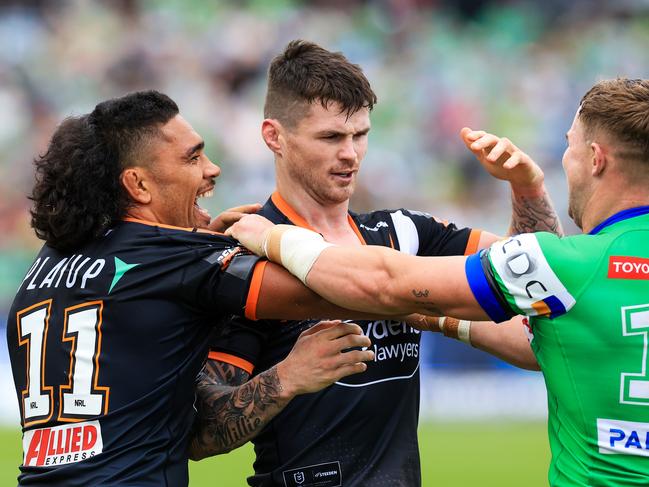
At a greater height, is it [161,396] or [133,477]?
[161,396]

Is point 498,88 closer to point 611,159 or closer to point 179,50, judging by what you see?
point 179,50

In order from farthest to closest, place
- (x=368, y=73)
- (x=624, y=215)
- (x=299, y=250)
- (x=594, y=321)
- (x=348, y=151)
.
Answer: (x=368, y=73) → (x=348, y=151) → (x=299, y=250) → (x=624, y=215) → (x=594, y=321)

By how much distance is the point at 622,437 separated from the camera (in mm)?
3631

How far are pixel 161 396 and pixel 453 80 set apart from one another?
52.6 ft

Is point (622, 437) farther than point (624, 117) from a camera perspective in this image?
No

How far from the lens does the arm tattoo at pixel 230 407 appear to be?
422cm

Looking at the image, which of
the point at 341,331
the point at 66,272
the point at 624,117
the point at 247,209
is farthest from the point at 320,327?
the point at 624,117

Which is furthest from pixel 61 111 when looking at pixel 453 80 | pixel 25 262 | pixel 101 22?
pixel 453 80

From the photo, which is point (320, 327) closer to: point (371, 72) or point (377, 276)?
point (377, 276)

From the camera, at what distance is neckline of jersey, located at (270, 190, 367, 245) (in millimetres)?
4828

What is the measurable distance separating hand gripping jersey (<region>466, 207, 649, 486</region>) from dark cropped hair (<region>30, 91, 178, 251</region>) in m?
1.60

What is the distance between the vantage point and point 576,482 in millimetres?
3686

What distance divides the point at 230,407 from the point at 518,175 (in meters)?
1.86

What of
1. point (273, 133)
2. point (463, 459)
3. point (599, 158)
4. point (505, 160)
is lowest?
point (463, 459)
